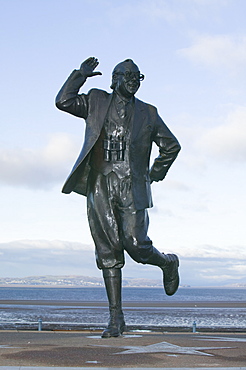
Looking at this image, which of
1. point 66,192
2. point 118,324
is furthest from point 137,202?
point 118,324

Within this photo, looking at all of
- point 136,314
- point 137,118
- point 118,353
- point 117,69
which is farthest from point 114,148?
point 136,314

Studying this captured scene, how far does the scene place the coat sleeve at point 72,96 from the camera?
664 cm

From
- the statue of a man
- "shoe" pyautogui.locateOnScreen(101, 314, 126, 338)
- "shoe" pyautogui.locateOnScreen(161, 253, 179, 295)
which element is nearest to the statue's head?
the statue of a man

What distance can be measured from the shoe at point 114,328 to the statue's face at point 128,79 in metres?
2.32

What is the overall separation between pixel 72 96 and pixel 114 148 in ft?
2.27

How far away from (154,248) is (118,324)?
0.87 metres

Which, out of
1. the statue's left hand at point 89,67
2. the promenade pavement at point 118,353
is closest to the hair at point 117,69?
the statue's left hand at point 89,67

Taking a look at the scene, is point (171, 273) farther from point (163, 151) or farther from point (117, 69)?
point (117, 69)

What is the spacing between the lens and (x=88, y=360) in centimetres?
435

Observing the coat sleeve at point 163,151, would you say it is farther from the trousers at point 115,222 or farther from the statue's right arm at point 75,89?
the statue's right arm at point 75,89

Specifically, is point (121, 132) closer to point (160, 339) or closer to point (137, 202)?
point (137, 202)

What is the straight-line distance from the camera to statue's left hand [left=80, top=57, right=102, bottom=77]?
6648 millimetres

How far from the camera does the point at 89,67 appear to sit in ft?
21.9

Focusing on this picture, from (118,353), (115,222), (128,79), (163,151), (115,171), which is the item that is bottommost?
(118,353)
